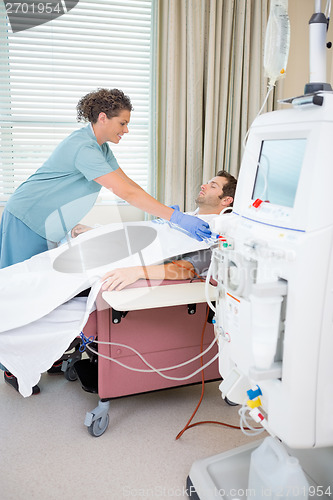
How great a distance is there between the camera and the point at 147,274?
170cm

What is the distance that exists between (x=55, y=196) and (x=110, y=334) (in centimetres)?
82

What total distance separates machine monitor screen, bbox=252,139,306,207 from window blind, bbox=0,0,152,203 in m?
1.83

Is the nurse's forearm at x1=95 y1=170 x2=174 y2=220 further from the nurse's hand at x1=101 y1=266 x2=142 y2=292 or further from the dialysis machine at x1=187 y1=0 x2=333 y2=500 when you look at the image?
the dialysis machine at x1=187 y1=0 x2=333 y2=500

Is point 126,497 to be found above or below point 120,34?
below

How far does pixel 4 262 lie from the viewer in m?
2.17

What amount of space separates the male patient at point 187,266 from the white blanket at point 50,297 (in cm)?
5

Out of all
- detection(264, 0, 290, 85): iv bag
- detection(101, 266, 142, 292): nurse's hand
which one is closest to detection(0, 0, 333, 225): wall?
detection(101, 266, 142, 292): nurse's hand

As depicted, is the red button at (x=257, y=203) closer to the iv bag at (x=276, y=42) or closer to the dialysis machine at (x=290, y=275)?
the dialysis machine at (x=290, y=275)

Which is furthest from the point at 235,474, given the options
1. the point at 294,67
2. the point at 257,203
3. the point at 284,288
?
the point at 294,67

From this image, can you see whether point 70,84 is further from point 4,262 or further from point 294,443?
point 294,443

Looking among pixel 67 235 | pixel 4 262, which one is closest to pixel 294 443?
pixel 67 235

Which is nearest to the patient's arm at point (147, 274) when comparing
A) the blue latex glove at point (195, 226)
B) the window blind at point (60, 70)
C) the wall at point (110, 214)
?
the blue latex glove at point (195, 226)

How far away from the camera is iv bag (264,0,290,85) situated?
152 cm

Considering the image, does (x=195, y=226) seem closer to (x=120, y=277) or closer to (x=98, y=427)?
(x=120, y=277)
